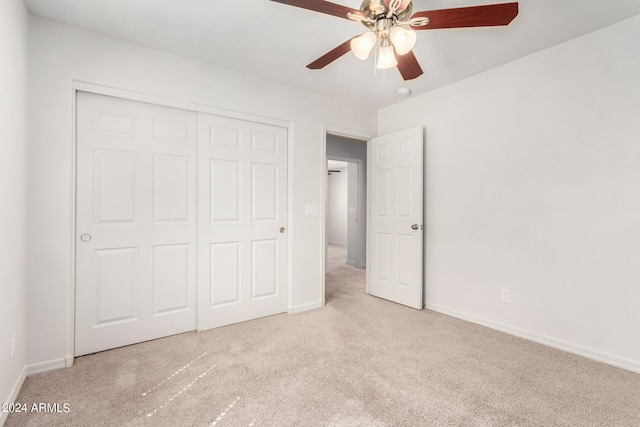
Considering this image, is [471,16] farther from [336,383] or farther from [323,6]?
[336,383]

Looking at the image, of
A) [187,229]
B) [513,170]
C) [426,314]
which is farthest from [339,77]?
[426,314]

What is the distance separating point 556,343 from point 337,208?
7.44 metres

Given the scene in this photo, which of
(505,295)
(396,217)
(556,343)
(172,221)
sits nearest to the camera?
(556,343)

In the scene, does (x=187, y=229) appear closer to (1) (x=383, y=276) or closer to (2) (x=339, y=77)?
(2) (x=339, y=77)

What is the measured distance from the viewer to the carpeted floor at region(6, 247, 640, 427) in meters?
1.59

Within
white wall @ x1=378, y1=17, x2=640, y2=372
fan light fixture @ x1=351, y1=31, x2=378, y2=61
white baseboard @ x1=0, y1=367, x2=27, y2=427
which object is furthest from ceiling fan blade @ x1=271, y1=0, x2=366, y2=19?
white baseboard @ x1=0, y1=367, x2=27, y2=427

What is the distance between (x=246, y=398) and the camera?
1.75 meters

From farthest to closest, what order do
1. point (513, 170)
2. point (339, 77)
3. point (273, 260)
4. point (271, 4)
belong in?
1. point (273, 260)
2. point (339, 77)
3. point (513, 170)
4. point (271, 4)

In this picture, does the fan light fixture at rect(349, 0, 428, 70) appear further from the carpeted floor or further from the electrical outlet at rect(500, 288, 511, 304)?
the electrical outlet at rect(500, 288, 511, 304)

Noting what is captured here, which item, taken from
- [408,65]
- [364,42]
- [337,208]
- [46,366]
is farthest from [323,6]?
[337,208]

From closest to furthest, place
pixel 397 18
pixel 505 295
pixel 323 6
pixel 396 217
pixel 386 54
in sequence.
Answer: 1. pixel 323 6
2. pixel 397 18
3. pixel 386 54
4. pixel 505 295
5. pixel 396 217

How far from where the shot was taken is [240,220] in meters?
2.92

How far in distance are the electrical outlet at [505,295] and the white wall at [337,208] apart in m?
6.64

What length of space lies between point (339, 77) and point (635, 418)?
10.3ft
